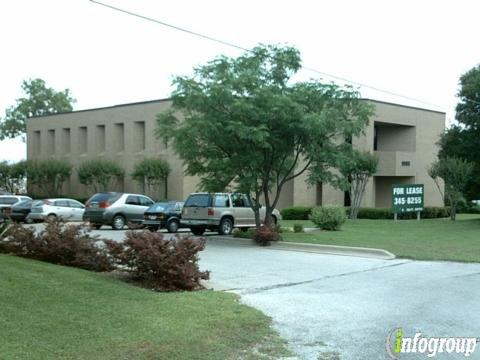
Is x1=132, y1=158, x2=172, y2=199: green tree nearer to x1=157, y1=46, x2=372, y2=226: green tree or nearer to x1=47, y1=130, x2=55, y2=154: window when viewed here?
x1=47, y1=130, x2=55, y2=154: window

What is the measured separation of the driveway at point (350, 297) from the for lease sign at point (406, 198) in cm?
1935

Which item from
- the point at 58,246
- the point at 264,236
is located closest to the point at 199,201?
the point at 264,236

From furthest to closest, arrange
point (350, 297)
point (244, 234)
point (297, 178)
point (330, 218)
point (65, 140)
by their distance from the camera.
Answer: point (65, 140)
point (297, 178)
point (330, 218)
point (244, 234)
point (350, 297)

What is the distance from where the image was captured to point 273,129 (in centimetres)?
2003

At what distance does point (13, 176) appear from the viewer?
52.2m

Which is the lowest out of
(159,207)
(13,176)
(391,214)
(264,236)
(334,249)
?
(334,249)

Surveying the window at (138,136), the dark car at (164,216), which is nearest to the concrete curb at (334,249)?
the dark car at (164,216)

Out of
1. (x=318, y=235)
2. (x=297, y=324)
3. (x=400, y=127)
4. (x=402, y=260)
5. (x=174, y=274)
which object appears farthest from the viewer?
(x=400, y=127)

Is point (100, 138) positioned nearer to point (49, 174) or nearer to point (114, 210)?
point (49, 174)

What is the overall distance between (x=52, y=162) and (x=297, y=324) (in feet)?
145

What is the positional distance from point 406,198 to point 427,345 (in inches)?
1161

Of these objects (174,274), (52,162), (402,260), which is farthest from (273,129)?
(52,162)

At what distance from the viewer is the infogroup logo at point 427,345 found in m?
6.59

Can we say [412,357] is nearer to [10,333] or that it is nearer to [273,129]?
[10,333]
